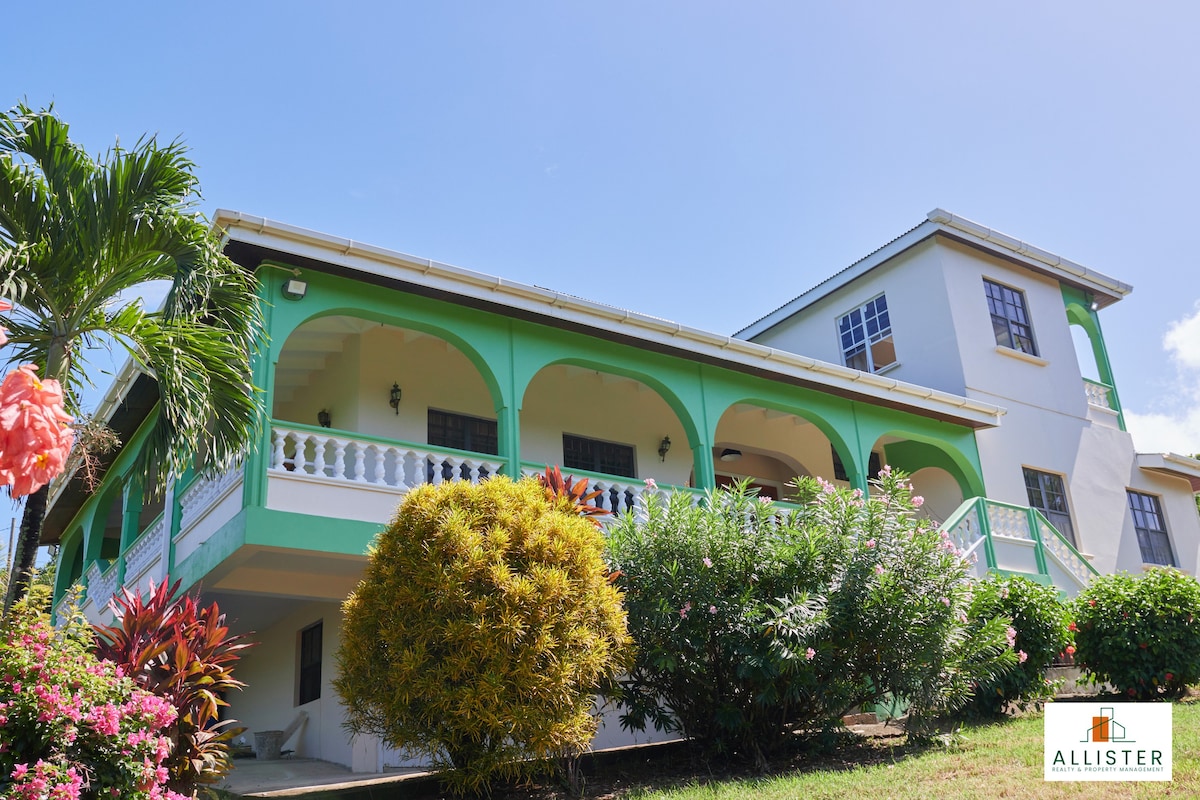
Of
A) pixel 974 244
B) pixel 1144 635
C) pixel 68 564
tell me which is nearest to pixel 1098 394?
pixel 974 244

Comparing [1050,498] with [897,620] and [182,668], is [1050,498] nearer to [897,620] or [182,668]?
[897,620]

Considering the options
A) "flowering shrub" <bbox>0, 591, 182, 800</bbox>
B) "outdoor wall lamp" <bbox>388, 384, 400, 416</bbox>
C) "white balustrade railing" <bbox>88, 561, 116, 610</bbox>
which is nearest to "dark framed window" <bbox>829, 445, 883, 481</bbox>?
"outdoor wall lamp" <bbox>388, 384, 400, 416</bbox>

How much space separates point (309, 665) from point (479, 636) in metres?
7.75

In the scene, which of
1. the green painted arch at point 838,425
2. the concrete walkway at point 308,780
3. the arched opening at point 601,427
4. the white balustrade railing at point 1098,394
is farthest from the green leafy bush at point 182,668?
the white balustrade railing at point 1098,394

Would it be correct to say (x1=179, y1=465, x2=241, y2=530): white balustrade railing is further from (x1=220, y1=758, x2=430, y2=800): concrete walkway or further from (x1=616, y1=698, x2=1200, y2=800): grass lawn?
(x1=616, y1=698, x2=1200, y2=800): grass lawn

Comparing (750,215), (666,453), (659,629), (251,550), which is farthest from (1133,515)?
(251,550)

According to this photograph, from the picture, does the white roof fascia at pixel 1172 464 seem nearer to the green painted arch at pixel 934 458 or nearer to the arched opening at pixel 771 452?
the green painted arch at pixel 934 458

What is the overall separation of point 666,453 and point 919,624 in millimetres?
8401

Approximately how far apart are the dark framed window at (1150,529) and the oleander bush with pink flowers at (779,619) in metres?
13.6

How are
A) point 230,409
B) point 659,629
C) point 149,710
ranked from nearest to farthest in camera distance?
point 149,710 → point 659,629 → point 230,409

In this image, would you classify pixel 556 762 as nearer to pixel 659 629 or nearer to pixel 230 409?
pixel 659 629

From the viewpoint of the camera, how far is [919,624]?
827 cm

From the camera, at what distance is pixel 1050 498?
61.5 feet

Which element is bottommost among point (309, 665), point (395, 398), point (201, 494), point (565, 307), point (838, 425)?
point (309, 665)
